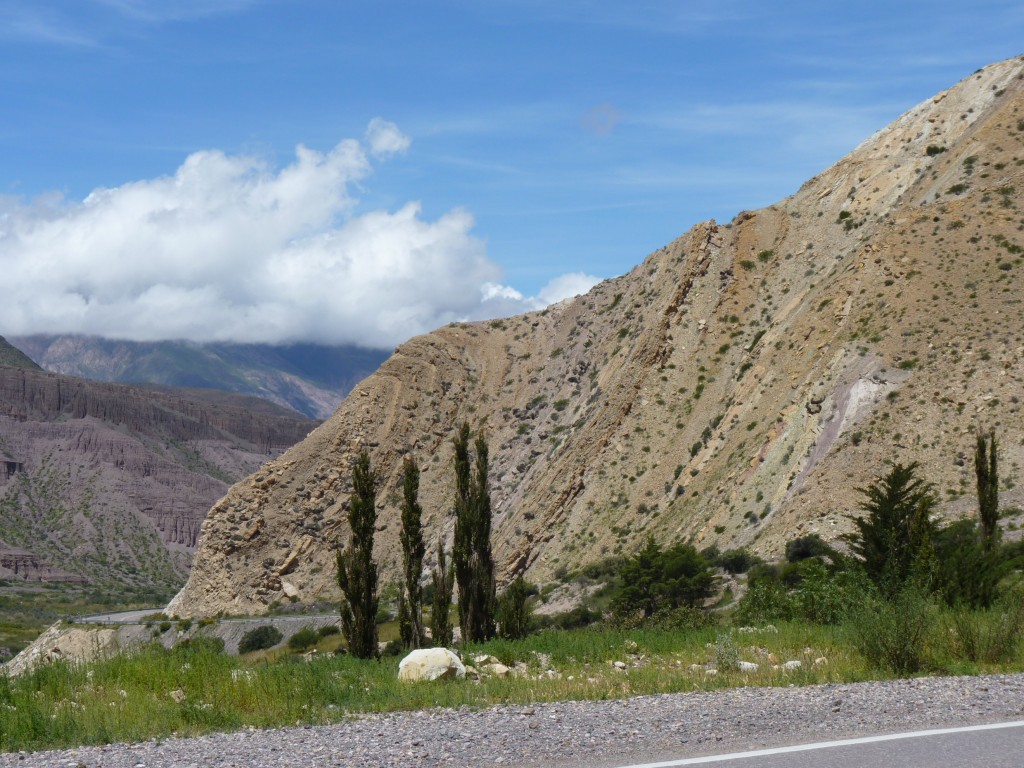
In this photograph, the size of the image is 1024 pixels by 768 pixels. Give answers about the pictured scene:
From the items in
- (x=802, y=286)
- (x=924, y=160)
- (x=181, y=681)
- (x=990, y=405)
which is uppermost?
(x=924, y=160)

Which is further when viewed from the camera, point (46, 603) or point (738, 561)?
point (46, 603)

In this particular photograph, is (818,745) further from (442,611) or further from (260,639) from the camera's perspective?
(260,639)

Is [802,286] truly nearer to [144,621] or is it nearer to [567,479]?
[567,479]

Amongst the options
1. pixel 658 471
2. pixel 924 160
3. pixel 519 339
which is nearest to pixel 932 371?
pixel 658 471

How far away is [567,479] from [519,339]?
900 inches

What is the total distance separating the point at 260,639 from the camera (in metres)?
51.2

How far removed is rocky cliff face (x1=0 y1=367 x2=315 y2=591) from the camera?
435ft

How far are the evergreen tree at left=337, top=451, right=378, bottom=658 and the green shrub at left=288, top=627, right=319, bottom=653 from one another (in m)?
24.8

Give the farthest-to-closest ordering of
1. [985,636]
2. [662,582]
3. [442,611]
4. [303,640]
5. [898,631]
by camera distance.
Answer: [303,640]
[662,582]
[442,611]
[985,636]
[898,631]

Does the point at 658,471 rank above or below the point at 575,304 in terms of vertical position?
below

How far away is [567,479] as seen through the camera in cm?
5862

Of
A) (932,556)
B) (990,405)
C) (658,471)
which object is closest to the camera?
(932,556)

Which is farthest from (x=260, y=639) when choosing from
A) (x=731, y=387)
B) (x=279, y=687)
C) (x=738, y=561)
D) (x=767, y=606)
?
(x=279, y=687)

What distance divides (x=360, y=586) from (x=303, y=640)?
26.6 meters
